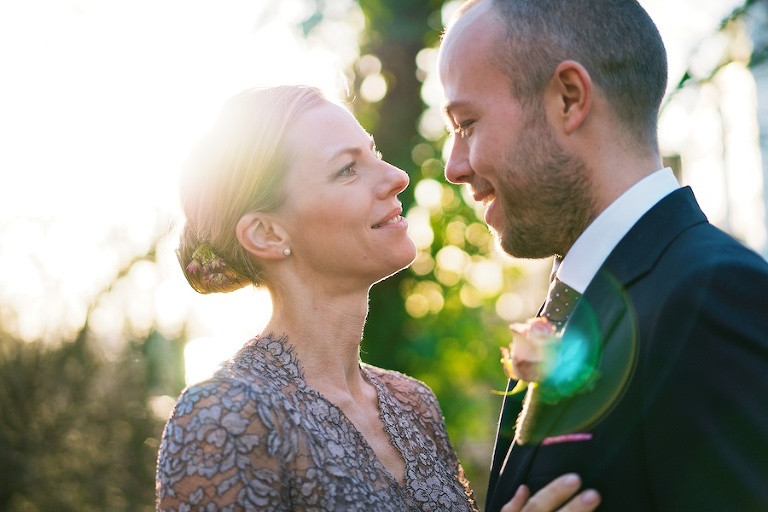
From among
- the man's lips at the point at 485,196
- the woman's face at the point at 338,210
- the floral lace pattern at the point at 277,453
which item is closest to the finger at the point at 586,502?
the floral lace pattern at the point at 277,453

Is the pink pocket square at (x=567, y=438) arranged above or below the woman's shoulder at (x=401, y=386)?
above

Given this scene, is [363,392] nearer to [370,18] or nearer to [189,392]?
[189,392]

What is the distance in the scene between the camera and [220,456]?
8.54ft

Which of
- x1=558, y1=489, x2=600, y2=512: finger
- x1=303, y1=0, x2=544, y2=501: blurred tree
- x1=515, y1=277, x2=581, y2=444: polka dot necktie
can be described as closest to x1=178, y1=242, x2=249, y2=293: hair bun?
x1=515, y1=277, x2=581, y2=444: polka dot necktie

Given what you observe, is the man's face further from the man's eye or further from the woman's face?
the woman's face

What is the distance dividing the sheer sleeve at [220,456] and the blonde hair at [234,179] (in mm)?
762

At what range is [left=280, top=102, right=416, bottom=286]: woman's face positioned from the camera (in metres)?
3.29

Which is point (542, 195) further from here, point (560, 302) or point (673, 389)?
point (673, 389)

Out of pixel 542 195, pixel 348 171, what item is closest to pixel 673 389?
pixel 542 195

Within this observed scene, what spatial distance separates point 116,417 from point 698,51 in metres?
4.95

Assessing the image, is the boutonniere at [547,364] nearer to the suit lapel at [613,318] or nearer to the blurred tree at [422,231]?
the suit lapel at [613,318]

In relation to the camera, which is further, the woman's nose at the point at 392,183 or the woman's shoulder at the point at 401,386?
the woman's shoulder at the point at 401,386

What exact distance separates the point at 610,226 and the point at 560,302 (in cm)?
29

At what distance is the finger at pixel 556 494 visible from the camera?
2264mm
